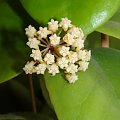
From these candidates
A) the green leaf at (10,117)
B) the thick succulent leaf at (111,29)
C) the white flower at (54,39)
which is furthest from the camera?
the green leaf at (10,117)

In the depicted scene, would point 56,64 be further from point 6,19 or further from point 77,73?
point 6,19

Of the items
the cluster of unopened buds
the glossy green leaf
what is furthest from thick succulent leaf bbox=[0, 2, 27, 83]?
the cluster of unopened buds

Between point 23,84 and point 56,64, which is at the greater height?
point 23,84

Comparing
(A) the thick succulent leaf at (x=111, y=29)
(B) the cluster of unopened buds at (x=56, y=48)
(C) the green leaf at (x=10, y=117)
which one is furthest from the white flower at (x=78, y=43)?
(C) the green leaf at (x=10, y=117)

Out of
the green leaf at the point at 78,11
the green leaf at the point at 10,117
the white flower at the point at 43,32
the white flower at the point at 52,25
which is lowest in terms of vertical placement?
the green leaf at the point at 10,117

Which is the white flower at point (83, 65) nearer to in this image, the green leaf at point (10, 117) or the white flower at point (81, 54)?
the white flower at point (81, 54)

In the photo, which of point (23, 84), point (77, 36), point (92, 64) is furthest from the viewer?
point (23, 84)

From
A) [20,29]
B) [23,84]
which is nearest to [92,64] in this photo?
[20,29]
